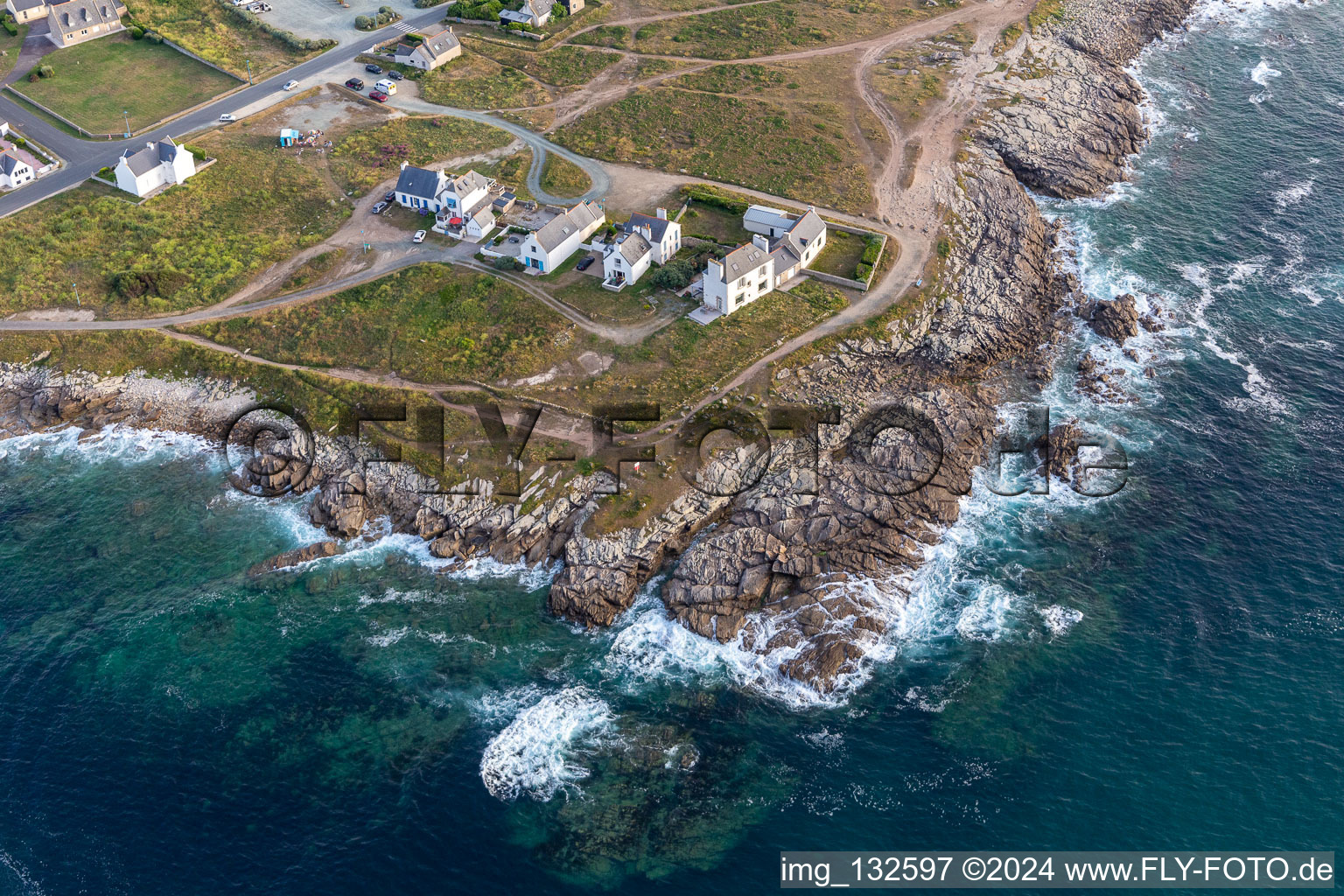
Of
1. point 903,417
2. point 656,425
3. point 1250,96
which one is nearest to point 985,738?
point 903,417

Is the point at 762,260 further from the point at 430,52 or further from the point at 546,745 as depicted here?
the point at 430,52

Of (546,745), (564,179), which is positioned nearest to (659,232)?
(564,179)

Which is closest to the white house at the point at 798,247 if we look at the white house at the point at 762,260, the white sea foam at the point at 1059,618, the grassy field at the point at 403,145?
the white house at the point at 762,260

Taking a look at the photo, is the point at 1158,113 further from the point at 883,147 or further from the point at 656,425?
the point at 656,425

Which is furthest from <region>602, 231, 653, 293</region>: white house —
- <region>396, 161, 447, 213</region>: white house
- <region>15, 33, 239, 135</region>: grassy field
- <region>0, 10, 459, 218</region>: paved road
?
<region>15, 33, 239, 135</region>: grassy field

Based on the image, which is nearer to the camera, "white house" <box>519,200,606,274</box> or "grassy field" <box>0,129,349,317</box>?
"white house" <box>519,200,606,274</box>

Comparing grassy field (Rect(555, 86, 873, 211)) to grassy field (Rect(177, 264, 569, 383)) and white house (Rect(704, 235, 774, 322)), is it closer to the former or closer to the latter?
white house (Rect(704, 235, 774, 322))

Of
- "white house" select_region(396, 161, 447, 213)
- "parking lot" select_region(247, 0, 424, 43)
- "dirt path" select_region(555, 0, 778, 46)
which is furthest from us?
"dirt path" select_region(555, 0, 778, 46)
